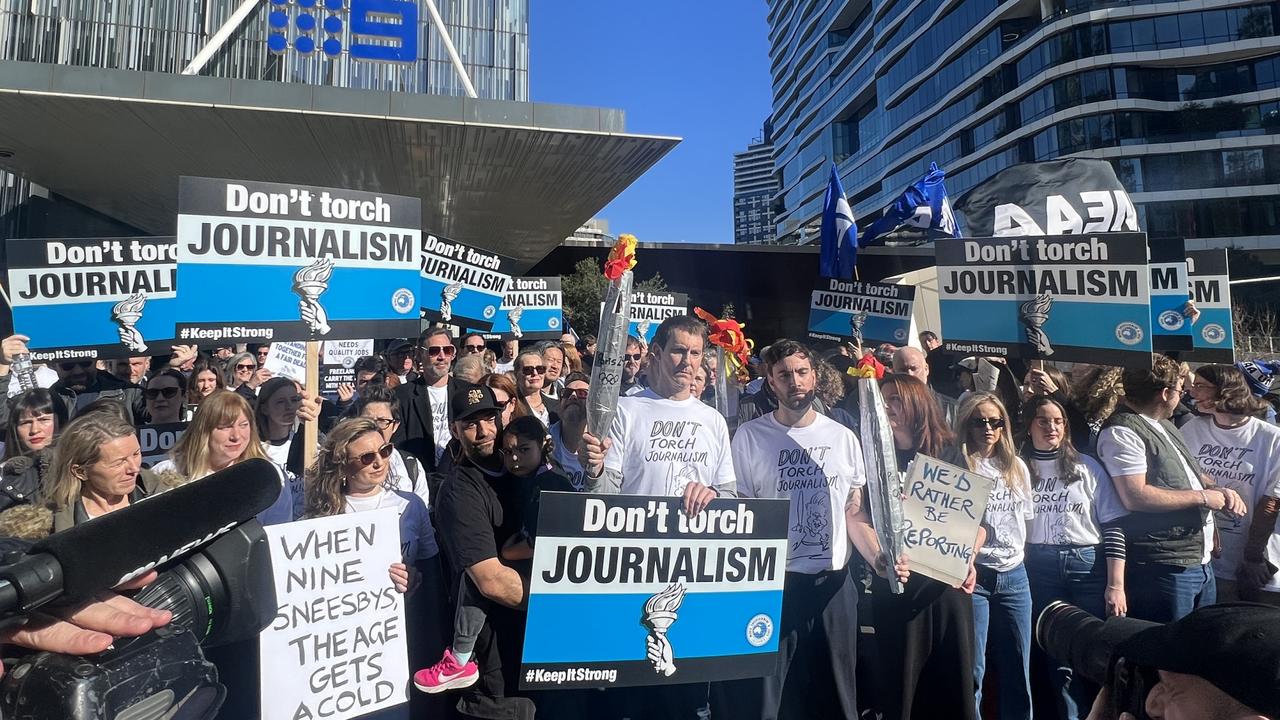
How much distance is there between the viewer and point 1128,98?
152ft

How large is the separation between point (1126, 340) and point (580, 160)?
30.4 feet

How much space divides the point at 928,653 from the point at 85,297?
618 cm

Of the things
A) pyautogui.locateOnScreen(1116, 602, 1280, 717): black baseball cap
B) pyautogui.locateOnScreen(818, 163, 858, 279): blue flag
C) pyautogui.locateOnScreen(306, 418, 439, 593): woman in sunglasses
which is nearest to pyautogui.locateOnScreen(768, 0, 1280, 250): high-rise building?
pyautogui.locateOnScreen(818, 163, 858, 279): blue flag

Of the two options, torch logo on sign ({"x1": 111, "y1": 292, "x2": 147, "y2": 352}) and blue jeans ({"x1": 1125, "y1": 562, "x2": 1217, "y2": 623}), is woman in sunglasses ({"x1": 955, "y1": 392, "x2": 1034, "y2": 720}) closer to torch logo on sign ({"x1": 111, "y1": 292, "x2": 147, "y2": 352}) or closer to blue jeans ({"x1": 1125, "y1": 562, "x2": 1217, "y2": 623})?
blue jeans ({"x1": 1125, "y1": 562, "x2": 1217, "y2": 623})

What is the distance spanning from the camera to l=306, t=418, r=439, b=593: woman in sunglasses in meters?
3.36

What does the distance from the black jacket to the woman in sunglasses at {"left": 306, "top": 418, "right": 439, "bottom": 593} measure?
2036 millimetres

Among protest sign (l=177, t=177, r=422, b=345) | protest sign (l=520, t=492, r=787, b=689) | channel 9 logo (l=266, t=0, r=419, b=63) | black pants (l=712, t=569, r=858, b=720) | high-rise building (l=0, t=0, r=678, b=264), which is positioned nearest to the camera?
protest sign (l=520, t=492, r=787, b=689)

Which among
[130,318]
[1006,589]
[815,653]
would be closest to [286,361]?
[130,318]

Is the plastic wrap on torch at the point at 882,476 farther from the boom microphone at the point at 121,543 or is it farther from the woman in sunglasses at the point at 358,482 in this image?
the boom microphone at the point at 121,543

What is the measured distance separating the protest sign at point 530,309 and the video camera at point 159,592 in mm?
7305

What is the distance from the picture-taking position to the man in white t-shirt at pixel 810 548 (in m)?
3.73

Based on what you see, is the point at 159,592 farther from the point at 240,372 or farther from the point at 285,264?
the point at 240,372

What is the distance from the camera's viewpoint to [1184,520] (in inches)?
157

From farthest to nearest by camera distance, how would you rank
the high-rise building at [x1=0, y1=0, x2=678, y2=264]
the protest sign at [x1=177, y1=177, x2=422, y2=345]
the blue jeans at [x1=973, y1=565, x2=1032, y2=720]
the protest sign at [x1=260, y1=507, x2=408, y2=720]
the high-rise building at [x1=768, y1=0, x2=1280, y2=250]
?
the high-rise building at [x1=768, y1=0, x2=1280, y2=250] < the high-rise building at [x1=0, y1=0, x2=678, y2=264] < the protest sign at [x1=177, y1=177, x2=422, y2=345] < the blue jeans at [x1=973, y1=565, x2=1032, y2=720] < the protest sign at [x1=260, y1=507, x2=408, y2=720]
